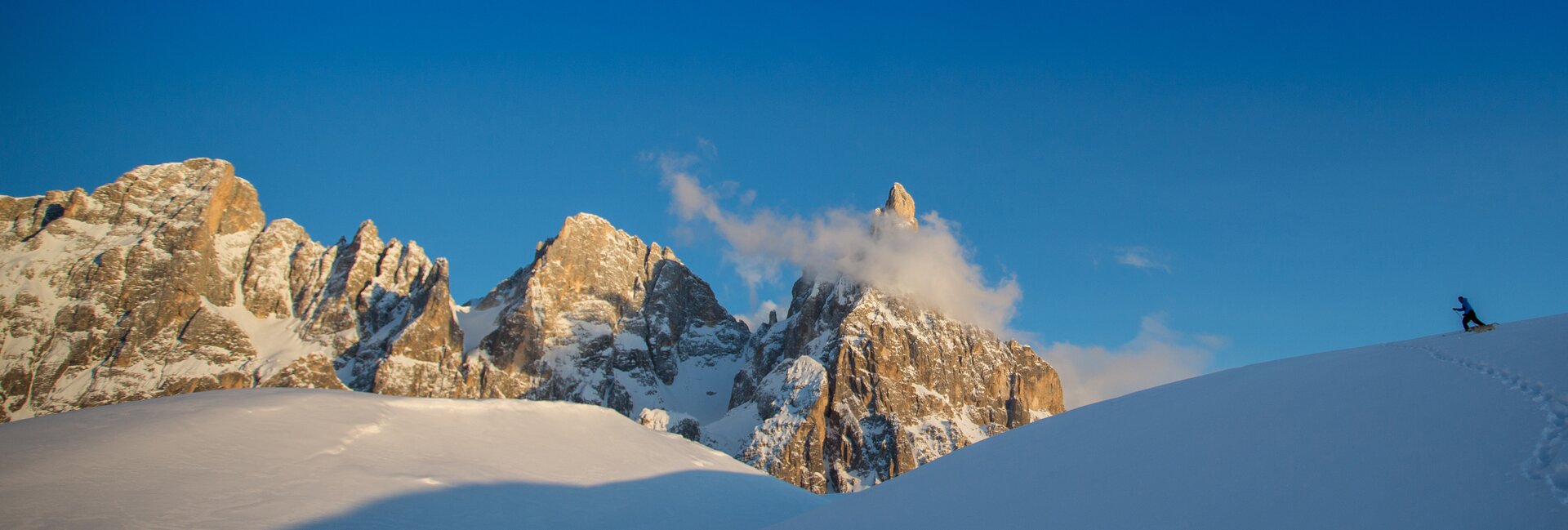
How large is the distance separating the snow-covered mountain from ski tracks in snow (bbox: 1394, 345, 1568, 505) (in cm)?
12942

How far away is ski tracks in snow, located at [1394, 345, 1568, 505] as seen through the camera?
723cm

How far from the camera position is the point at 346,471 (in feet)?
53.4

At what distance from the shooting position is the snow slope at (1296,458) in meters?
7.57

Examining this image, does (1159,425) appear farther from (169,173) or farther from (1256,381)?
(169,173)

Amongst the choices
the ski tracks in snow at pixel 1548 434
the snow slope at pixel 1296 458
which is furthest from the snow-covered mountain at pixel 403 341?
the ski tracks in snow at pixel 1548 434

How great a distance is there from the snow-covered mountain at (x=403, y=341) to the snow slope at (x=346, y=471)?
118 metres

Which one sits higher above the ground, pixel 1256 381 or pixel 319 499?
pixel 1256 381

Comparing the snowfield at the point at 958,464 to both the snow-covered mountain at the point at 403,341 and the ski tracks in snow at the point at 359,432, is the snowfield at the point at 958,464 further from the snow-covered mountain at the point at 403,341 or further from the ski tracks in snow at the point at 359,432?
the snow-covered mountain at the point at 403,341

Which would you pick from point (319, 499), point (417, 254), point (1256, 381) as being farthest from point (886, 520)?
point (417, 254)

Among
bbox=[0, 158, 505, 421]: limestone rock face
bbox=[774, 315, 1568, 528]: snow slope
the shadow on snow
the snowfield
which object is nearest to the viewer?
bbox=[774, 315, 1568, 528]: snow slope

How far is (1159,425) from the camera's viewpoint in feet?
40.2

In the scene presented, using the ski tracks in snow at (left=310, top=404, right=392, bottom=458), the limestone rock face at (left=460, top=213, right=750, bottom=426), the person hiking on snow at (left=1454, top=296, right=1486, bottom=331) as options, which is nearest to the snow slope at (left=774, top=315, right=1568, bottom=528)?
the person hiking on snow at (left=1454, top=296, right=1486, bottom=331)

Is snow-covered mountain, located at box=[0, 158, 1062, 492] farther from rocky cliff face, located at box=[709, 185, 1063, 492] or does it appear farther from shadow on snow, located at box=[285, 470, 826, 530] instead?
shadow on snow, located at box=[285, 470, 826, 530]

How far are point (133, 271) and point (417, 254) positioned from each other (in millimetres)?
56706
